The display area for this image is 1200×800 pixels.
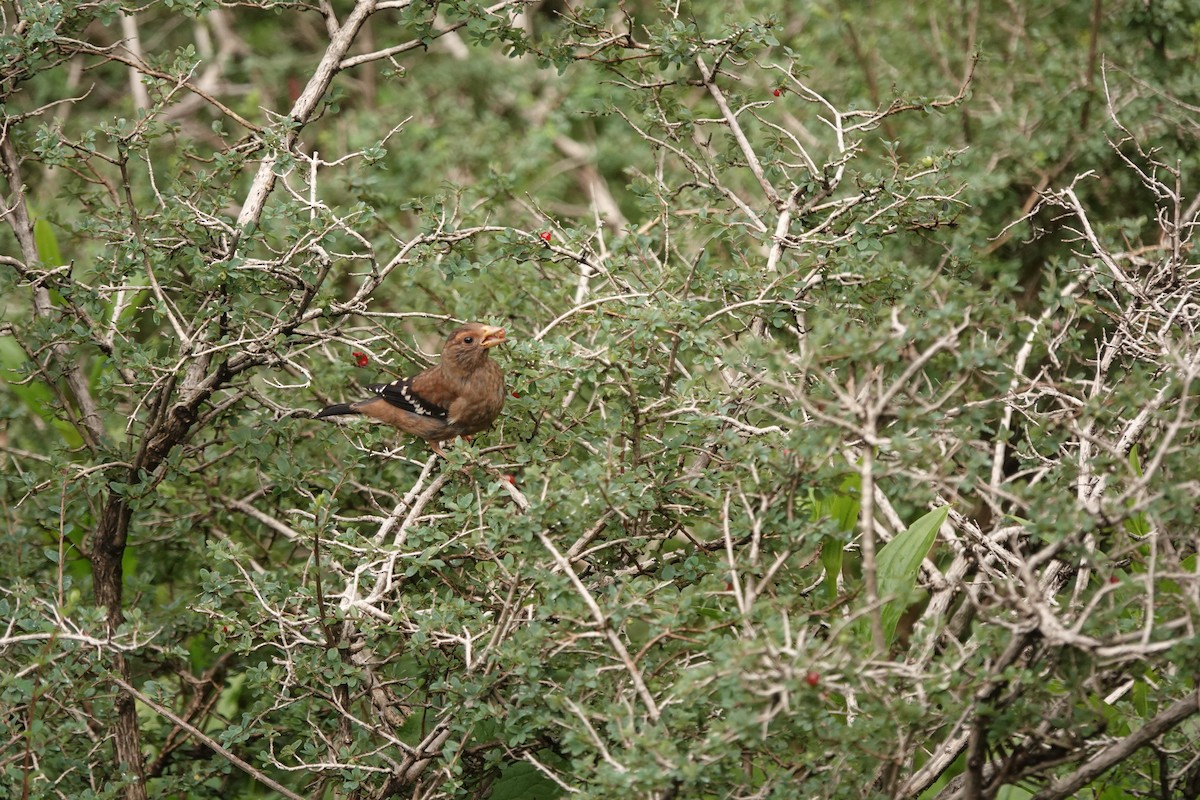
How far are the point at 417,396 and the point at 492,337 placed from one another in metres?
0.46

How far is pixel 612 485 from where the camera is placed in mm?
3254

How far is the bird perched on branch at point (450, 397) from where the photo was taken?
425cm

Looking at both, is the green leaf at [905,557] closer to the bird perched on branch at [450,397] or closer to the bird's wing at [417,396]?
the bird perched on branch at [450,397]

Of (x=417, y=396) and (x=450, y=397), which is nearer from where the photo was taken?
(x=450, y=397)

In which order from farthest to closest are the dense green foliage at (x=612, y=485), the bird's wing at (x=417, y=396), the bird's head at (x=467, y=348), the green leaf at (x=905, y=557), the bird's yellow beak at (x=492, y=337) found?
1. the bird's wing at (x=417, y=396)
2. the bird's head at (x=467, y=348)
3. the bird's yellow beak at (x=492, y=337)
4. the green leaf at (x=905, y=557)
5. the dense green foliage at (x=612, y=485)

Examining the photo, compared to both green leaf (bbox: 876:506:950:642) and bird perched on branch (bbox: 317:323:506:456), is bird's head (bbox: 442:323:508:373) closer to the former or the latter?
bird perched on branch (bbox: 317:323:506:456)

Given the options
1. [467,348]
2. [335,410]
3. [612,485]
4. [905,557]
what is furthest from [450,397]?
[905,557]

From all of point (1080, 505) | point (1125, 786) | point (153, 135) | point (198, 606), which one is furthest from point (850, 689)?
point (153, 135)

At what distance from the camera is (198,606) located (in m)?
A: 3.48

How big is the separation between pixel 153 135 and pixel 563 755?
229 centimetres

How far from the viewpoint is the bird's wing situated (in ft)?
14.1

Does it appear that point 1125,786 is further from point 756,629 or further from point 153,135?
point 153,135

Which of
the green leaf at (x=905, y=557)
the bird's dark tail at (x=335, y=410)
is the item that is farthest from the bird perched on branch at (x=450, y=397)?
the green leaf at (x=905, y=557)

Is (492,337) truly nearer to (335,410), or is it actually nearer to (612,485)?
(335,410)
